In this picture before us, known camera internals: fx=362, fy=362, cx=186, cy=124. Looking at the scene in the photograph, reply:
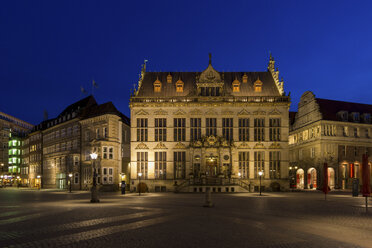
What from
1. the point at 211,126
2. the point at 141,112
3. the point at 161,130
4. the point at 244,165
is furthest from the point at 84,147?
the point at 244,165

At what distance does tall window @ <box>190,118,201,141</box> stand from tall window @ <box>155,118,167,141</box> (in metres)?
4.17

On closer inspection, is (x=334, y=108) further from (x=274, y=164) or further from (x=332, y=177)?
(x=274, y=164)

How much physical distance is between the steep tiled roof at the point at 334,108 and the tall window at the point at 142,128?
31324 mm

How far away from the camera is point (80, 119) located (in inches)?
2707

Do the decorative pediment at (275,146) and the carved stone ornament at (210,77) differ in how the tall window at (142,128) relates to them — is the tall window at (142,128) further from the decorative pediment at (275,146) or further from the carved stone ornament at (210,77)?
the decorative pediment at (275,146)

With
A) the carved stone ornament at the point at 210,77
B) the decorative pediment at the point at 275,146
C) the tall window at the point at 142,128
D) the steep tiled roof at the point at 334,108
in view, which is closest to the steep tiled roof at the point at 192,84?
the carved stone ornament at the point at 210,77

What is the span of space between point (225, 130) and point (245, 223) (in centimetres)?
3987

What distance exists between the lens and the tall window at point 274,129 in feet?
189

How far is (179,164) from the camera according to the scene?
5759 centimetres

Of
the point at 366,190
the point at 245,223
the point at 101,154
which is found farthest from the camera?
the point at 101,154

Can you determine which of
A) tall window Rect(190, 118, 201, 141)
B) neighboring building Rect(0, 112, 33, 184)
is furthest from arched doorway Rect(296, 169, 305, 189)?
neighboring building Rect(0, 112, 33, 184)

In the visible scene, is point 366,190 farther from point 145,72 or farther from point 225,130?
point 145,72

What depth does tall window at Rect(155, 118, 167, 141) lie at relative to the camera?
57875 millimetres

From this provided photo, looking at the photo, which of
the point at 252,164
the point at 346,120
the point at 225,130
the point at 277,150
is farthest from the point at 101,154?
the point at 346,120
